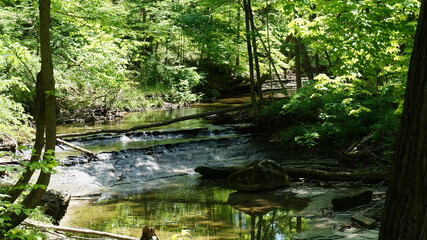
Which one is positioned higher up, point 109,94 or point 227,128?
point 109,94

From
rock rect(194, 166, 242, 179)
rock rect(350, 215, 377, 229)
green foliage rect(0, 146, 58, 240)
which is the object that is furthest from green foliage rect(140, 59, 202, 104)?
green foliage rect(0, 146, 58, 240)

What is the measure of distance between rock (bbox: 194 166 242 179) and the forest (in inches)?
97.6

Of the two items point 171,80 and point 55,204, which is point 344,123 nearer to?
point 55,204

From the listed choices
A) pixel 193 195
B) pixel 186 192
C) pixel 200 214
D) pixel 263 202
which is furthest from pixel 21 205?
pixel 186 192

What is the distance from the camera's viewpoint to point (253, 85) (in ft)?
48.0

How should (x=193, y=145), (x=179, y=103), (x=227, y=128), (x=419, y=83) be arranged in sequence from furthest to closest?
1. (x=179, y=103)
2. (x=227, y=128)
3. (x=193, y=145)
4. (x=419, y=83)

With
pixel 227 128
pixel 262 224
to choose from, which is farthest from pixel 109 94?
pixel 262 224

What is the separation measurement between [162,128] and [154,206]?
7961mm

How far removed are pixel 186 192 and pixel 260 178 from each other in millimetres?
1807

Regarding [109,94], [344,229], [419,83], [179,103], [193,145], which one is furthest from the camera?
[179,103]

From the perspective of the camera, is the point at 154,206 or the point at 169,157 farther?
the point at 169,157

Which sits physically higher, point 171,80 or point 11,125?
point 171,80

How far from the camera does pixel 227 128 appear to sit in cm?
1546

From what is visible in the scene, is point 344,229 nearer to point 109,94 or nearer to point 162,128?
point 162,128
